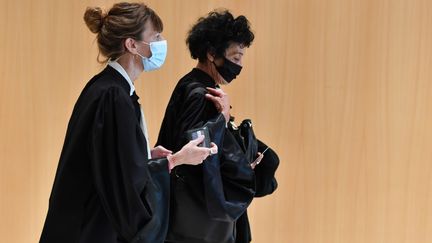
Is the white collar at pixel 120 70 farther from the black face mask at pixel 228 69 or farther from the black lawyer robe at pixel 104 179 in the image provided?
the black face mask at pixel 228 69

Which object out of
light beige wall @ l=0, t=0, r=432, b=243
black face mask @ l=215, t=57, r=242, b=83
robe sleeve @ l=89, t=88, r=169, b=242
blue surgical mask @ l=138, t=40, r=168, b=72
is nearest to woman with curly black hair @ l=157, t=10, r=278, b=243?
black face mask @ l=215, t=57, r=242, b=83

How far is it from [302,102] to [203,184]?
105 cm

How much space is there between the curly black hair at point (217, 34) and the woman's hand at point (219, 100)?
145 millimetres

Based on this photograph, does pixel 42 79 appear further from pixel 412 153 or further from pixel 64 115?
pixel 412 153

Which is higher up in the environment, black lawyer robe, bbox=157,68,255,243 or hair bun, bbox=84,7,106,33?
hair bun, bbox=84,7,106,33

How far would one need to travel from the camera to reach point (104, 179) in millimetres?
1481

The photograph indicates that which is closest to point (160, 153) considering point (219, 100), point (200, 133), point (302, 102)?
point (200, 133)

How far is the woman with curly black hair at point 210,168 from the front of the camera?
6.07ft

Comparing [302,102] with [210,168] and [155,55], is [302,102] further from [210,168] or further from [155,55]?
[155,55]

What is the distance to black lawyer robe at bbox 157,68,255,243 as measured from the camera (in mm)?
1873

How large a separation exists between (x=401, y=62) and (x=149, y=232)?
5.62 ft

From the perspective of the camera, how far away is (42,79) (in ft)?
9.22

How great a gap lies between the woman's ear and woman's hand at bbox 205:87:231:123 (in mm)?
367

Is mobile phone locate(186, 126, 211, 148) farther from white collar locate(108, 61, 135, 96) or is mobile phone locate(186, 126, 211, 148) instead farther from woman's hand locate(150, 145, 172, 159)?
white collar locate(108, 61, 135, 96)
